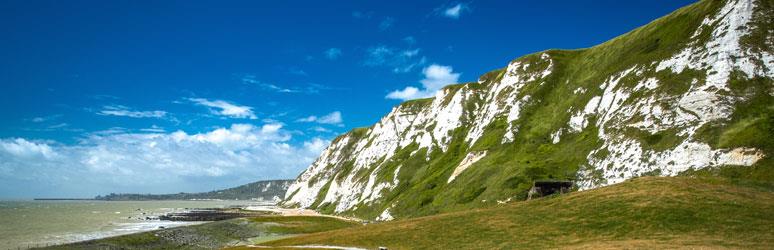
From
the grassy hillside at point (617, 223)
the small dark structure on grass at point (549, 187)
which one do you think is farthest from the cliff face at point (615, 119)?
the grassy hillside at point (617, 223)

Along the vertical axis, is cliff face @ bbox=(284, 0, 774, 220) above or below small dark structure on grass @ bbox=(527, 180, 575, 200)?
above

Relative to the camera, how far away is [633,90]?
91375 mm

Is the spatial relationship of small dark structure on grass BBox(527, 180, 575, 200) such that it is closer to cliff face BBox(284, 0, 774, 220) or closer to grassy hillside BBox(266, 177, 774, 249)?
cliff face BBox(284, 0, 774, 220)

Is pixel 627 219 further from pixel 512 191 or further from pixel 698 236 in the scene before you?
pixel 512 191

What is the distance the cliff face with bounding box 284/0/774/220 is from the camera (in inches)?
2670

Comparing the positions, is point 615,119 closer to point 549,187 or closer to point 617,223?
point 549,187

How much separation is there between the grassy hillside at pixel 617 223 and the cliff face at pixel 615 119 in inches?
500

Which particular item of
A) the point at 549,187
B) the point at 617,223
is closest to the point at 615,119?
the point at 549,187

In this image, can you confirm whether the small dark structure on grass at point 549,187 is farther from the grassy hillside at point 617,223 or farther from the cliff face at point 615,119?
the grassy hillside at point 617,223

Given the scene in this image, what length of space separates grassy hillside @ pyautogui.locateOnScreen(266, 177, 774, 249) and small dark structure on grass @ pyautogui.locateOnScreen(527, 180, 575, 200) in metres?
14.8

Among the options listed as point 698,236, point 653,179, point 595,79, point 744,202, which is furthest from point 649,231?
point 595,79

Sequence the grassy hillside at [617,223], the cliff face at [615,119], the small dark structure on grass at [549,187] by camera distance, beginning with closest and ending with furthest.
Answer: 1. the grassy hillside at [617,223]
2. the cliff face at [615,119]
3. the small dark structure on grass at [549,187]

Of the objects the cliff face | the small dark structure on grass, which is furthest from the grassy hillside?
the small dark structure on grass

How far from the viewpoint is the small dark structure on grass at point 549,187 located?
78.6 metres
